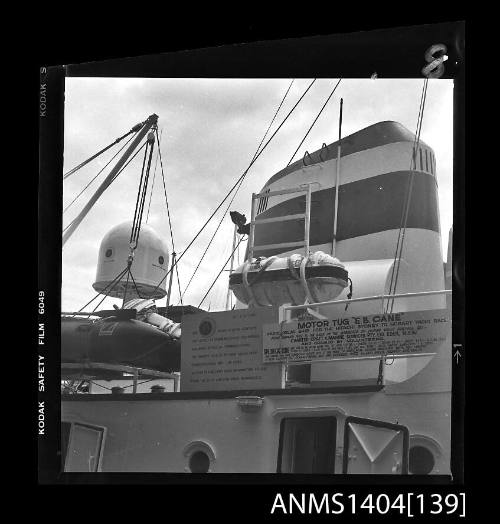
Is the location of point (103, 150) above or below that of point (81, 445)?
above

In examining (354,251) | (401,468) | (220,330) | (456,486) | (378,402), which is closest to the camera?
(456,486)

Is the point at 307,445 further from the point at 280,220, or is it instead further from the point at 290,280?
the point at 280,220

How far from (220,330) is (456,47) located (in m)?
2.28

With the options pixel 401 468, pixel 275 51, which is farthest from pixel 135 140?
pixel 401 468

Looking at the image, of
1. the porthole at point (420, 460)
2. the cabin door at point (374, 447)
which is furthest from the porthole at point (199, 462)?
the porthole at point (420, 460)

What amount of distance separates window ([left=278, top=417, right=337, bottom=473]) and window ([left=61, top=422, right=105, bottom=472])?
4.19 ft

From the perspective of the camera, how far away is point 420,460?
4176mm

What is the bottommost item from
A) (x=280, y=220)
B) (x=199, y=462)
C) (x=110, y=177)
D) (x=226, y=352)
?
(x=199, y=462)

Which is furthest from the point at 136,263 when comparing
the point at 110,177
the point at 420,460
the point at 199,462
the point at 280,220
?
the point at 420,460

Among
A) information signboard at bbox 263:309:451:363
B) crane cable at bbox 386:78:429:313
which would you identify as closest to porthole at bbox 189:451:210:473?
information signboard at bbox 263:309:451:363

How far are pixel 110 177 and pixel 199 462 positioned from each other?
6.91ft

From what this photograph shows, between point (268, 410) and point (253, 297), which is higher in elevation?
point (253, 297)

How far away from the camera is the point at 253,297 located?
16.6 feet

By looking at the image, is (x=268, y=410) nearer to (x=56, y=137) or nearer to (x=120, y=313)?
(x=120, y=313)
